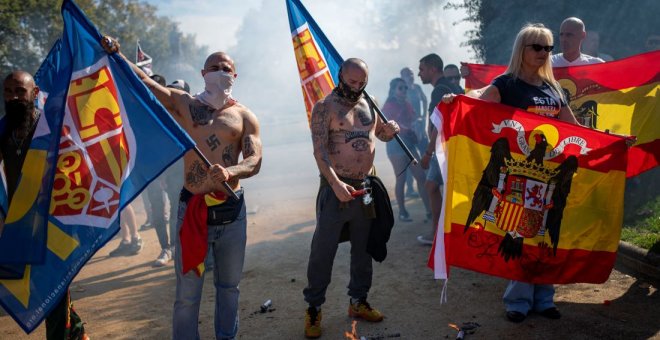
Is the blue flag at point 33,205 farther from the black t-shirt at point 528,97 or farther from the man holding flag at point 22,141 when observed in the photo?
the black t-shirt at point 528,97

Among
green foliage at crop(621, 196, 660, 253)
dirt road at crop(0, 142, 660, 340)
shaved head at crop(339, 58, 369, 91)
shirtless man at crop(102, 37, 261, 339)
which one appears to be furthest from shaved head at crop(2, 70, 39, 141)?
green foliage at crop(621, 196, 660, 253)

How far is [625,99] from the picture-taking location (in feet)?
18.2

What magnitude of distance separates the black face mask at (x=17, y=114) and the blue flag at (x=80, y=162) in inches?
28.9

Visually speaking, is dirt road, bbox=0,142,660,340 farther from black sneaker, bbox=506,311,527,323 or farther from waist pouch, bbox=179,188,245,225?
waist pouch, bbox=179,188,245,225

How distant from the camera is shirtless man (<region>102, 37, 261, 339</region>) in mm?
3795

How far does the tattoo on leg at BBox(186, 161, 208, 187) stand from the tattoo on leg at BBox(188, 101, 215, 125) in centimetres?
30

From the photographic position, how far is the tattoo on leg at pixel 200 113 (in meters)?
3.91

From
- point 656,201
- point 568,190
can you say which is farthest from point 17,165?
point 656,201

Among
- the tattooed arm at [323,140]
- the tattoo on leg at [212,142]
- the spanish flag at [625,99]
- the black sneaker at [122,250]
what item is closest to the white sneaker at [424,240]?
the spanish flag at [625,99]

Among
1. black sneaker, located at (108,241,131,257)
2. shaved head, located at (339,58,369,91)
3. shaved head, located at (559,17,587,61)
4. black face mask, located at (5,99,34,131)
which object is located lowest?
black sneaker, located at (108,241,131,257)

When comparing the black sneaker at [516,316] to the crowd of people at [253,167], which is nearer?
the crowd of people at [253,167]

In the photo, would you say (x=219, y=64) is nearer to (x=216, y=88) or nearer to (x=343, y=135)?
(x=216, y=88)

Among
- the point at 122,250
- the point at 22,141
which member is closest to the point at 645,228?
Result: the point at 22,141

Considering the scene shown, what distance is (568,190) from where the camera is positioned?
4426mm
